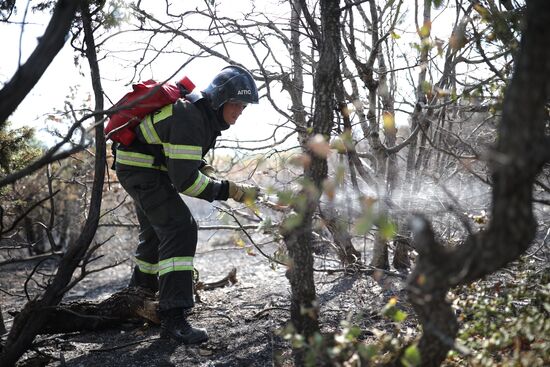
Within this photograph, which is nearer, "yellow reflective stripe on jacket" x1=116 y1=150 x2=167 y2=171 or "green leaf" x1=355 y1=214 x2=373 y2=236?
"green leaf" x1=355 y1=214 x2=373 y2=236


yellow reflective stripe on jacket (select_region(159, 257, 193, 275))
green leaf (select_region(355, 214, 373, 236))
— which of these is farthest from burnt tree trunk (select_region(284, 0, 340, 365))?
yellow reflective stripe on jacket (select_region(159, 257, 193, 275))

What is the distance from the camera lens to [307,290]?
2.55 meters

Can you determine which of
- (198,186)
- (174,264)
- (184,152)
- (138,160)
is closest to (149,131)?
(138,160)

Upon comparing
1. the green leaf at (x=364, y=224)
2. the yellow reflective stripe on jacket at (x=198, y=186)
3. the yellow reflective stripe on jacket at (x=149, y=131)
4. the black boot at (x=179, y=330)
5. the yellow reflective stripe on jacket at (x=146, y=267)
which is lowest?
the black boot at (x=179, y=330)

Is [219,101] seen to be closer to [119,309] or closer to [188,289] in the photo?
[188,289]

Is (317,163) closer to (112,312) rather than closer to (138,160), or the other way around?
(138,160)

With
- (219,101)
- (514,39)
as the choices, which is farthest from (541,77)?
(219,101)

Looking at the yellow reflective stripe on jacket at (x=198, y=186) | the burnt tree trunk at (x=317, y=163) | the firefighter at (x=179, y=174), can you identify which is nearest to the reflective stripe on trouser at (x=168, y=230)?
the firefighter at (x=179, y=174)

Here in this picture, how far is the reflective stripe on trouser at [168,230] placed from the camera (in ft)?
11.5

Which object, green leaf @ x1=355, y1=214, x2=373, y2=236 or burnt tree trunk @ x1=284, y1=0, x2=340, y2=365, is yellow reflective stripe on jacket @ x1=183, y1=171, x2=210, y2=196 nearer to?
burnt tree trunk @ x1=284, y1=0, x2=340, y2=365

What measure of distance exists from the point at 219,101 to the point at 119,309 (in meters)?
1.69

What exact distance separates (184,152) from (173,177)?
0.18 meters

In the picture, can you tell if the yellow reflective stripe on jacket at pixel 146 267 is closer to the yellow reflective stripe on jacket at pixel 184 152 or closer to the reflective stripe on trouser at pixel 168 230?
the reflective stripe on trouser at pixel 168 230

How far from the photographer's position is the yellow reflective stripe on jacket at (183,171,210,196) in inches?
137
